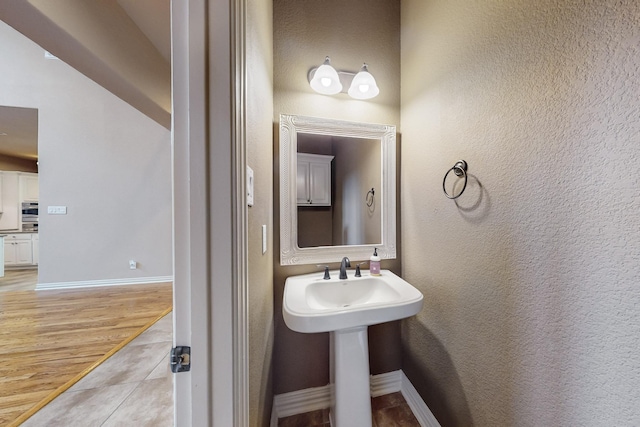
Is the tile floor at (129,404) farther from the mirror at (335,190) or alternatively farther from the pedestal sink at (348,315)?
the mirror at (335,190)

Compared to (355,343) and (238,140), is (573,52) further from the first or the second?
(355,343)

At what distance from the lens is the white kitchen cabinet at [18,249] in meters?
4.29

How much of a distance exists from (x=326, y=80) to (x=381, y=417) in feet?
6.46

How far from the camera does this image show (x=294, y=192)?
132cm

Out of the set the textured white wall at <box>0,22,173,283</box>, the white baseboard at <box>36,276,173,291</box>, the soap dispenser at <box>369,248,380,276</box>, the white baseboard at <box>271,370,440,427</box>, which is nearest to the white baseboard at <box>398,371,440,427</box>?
the white baseboard at <box>271,370,440,427</box>

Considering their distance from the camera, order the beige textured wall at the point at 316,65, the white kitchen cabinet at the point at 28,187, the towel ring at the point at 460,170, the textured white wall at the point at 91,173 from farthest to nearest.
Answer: the white kitchen cabinet at the point at 28,187 → the textured white wall at the point at 91,173 → the beige textured wall at the point at 316,65 → the towel ring at the point at 460,170

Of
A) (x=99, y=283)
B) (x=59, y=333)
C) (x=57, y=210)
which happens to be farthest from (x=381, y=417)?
(x=57, y=210)

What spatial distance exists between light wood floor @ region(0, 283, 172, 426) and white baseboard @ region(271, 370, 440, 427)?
1414mm

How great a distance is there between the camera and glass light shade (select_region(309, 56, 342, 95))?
3.99 ft

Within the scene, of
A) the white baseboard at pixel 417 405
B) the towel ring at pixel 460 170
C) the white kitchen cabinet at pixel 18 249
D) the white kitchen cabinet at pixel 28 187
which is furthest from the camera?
the white kitchen cabinet at pixel 28 187

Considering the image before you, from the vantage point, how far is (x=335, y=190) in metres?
1.43

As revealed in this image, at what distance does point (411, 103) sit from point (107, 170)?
417 centimetres

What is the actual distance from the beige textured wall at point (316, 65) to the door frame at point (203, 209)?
2.57 ft

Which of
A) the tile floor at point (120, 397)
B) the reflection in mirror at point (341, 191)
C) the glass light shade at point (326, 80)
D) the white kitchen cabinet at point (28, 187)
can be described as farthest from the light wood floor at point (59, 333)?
the white kitchen cabinet at point (28, 187)
